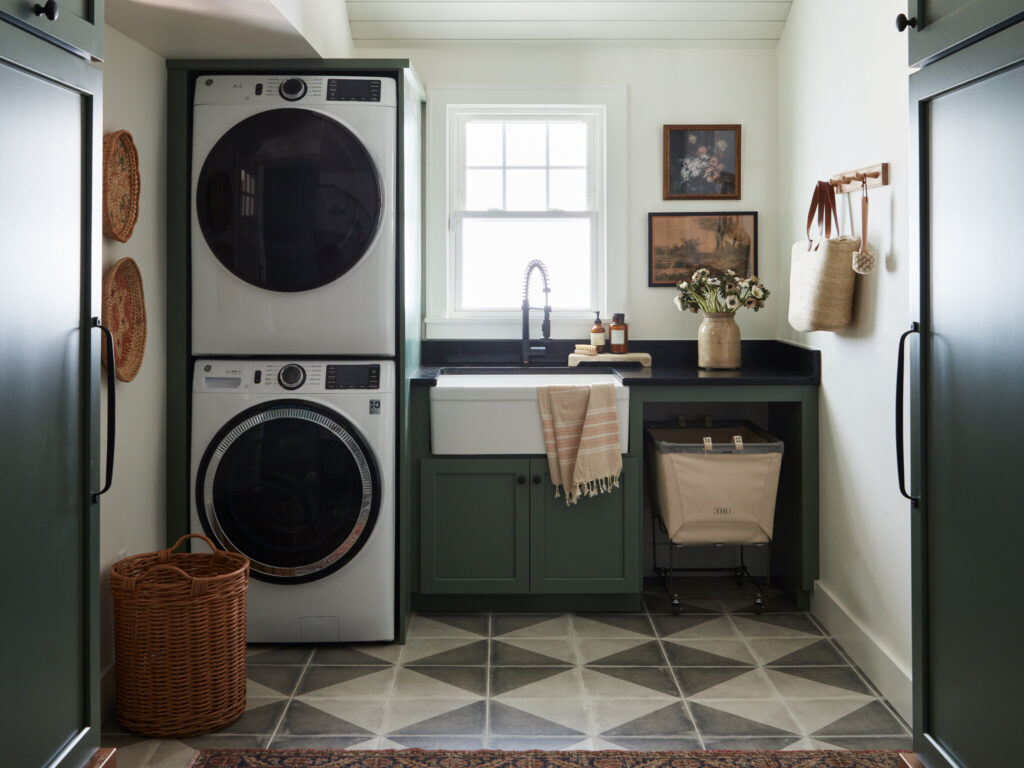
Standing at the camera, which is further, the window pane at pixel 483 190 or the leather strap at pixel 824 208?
the window pane at pixel 483 190

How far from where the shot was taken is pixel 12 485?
1.46 metres

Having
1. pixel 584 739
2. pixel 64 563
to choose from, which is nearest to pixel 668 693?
pixel 584 739

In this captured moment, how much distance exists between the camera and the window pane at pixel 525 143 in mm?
4211

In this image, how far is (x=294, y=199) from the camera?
323 centimetres

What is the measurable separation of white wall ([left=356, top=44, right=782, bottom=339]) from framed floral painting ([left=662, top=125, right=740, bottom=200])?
1.5 inches

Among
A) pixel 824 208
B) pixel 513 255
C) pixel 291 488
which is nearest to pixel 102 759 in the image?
pixel 291 488

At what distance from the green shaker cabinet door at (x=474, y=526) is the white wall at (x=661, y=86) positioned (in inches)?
53.5

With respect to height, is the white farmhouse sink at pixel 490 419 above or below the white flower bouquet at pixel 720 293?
below

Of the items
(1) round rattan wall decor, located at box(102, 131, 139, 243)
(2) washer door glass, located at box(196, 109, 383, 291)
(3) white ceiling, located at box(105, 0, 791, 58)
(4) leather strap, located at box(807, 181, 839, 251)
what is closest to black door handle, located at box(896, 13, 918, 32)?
(4) leather strap, located at box(807, 181, 839, 251)

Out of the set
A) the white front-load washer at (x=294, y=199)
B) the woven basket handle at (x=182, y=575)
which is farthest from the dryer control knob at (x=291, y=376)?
the woven basket handle at (x=182, y=575)

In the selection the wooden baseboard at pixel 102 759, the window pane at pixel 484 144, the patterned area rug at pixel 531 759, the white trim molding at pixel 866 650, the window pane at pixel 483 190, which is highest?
the window pane at pixel 484 144

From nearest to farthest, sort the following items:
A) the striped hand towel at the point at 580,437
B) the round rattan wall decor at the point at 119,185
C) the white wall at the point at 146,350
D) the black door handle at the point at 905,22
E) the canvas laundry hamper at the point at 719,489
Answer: the black door handle at the point at 905,22, the round rattan wall decor at the point at 119,185, the white wall at the point at 146,350, the striped hand towel at the point at 580,437, the canvas laundry hamper at the point at 719,489

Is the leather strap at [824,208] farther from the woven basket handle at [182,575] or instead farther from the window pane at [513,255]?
the woven basket handle at [182,575]

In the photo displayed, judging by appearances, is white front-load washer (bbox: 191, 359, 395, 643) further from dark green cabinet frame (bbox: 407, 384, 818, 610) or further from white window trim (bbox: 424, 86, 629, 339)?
white window trim (bbox: 424, 86, 629, 339)
